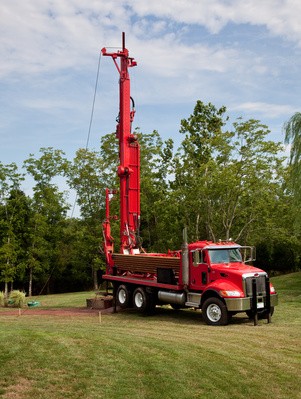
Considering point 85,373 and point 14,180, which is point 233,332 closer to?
point 85,373

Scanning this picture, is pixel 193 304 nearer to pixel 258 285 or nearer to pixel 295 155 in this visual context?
pixel 258 285

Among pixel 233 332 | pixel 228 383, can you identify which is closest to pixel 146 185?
pixel 233 332

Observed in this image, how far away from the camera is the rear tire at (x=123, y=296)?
1684cm

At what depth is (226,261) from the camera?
14398 mm

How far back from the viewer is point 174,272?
15.0 meters

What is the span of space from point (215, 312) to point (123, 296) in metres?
4.65

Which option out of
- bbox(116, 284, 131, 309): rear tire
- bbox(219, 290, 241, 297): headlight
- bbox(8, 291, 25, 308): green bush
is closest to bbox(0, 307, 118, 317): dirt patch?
bbox(116, 284, 131, 309): rear tire

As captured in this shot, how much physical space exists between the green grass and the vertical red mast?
7.57 metres

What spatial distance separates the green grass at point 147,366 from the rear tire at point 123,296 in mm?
5734

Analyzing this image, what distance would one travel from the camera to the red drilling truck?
13.4 meters

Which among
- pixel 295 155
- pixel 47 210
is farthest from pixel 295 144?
pixel 47 210

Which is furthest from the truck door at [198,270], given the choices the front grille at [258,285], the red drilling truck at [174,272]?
the front grille at [258,285]

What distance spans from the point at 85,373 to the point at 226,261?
8023 mm

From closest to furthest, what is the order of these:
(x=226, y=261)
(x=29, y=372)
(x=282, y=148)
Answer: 1. (x=29, y=372)
2. (x=226, y=261)
3. (x=282, y=148)
